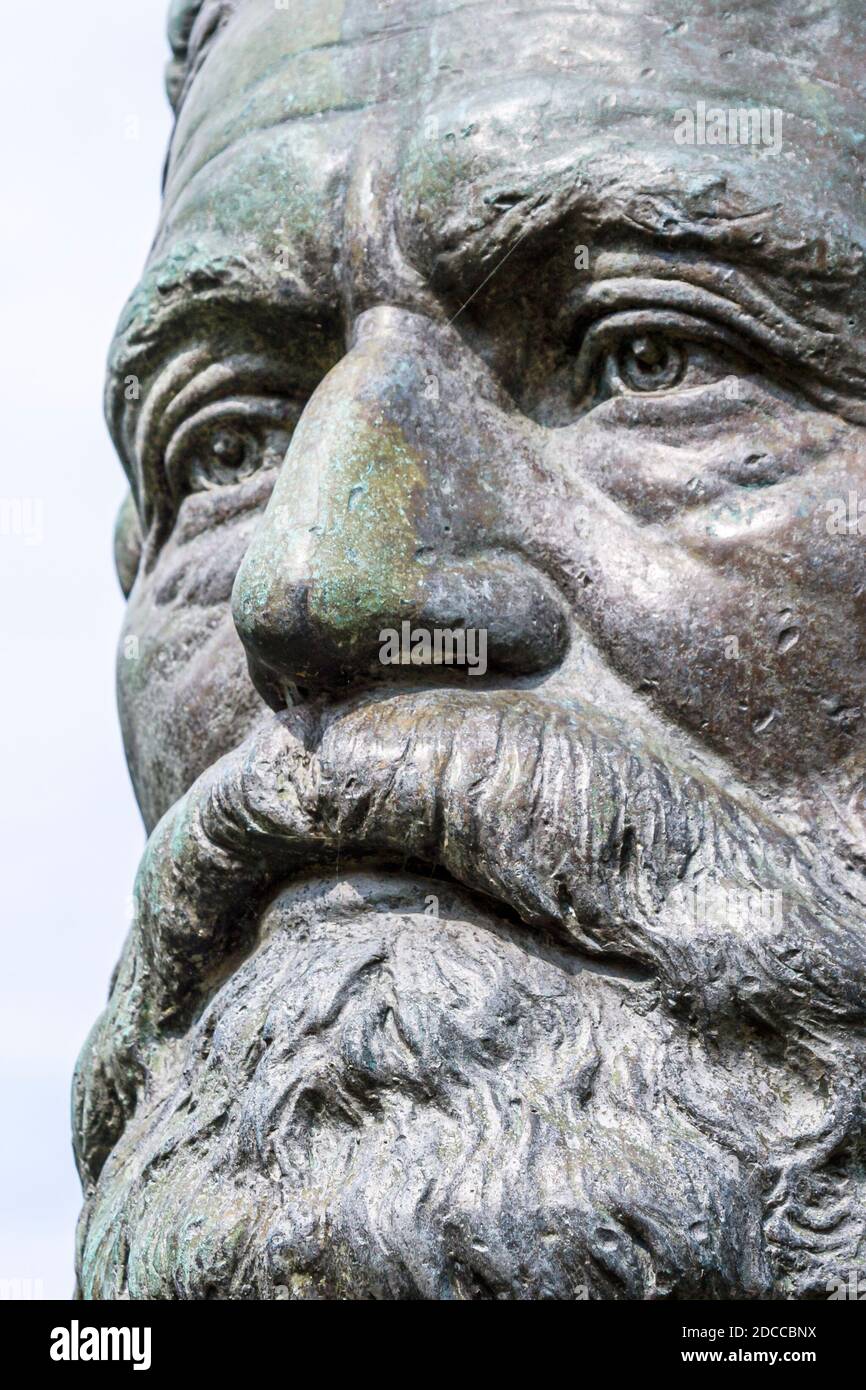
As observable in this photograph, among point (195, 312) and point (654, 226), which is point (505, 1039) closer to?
point (654, 226)

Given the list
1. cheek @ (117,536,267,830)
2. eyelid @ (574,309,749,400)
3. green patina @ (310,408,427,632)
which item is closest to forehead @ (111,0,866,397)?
eyelid @ (574,309,749,400)

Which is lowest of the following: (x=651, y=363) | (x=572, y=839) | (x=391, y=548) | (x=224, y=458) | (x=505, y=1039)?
(x=505, y=1039)

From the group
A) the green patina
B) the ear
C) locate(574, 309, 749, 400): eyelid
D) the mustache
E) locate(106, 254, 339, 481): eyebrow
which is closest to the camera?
the mustache

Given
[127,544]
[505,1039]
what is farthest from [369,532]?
[127,544]

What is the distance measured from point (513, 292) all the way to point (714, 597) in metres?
0.52

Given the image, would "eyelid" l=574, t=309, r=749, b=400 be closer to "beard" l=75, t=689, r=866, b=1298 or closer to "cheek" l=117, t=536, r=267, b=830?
"beard" l=75, t=689, r=866, b=1298

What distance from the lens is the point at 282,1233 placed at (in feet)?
8.54

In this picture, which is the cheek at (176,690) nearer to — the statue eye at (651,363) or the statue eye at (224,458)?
the statue eye at (224,458)

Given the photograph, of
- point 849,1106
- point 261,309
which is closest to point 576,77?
point 261,309

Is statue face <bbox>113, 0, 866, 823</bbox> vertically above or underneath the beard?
above

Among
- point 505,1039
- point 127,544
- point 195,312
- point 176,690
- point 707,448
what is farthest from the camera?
point 127,544

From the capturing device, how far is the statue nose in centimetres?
288

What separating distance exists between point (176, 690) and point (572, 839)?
3.02ft

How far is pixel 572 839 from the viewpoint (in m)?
2.72
